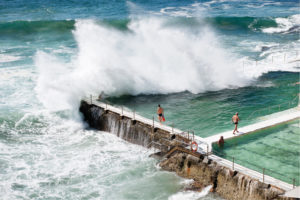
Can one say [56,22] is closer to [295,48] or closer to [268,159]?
[295,48]

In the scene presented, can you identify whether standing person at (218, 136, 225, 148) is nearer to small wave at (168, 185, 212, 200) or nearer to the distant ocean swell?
small wave at (168, 185, 212, 200)

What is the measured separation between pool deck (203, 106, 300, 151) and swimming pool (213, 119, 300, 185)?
0.59 feet

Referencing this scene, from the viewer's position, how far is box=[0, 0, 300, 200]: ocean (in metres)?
15.1

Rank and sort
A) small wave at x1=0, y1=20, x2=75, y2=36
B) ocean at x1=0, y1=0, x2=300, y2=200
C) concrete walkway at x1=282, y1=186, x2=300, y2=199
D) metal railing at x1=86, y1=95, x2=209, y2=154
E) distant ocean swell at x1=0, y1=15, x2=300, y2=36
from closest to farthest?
concrete walkway at x1=282, y1=186, x2=300, y2=199 → ocean at x1=0, y1=0, x2=300, y2=200 → metal railing at x1=86, y1=95, x2=209, y2=154 → small wave at x1=0, y1=20, x2=75, y2=36 → distant ocean swell at x1=0, y1=15, x2=300, y2=36

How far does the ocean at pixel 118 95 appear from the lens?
593 inches

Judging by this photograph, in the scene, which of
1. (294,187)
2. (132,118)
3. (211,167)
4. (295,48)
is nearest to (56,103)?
(132,118)

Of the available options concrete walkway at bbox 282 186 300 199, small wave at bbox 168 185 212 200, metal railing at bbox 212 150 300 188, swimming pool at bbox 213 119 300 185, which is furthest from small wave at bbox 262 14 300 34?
concrete walkway at bbox 282 186 300 199

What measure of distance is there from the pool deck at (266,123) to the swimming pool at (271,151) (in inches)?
7.0

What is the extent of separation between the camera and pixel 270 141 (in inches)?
599

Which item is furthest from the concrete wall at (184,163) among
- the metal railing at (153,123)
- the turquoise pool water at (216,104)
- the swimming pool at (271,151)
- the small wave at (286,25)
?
the small wave at (286,25)

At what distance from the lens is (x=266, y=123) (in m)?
16.6

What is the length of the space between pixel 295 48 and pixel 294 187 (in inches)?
947

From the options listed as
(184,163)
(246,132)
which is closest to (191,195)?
(184,163)

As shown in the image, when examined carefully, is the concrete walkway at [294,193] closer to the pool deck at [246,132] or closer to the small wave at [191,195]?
the pool deck at [246,132]
